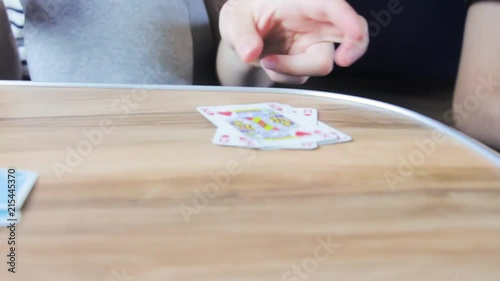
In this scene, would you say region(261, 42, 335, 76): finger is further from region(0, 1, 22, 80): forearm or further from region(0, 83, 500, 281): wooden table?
region(0, 1, 22, 80): forearm

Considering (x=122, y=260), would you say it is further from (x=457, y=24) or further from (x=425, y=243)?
(x=457, y=24)

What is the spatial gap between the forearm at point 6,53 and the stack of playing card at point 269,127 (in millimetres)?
495

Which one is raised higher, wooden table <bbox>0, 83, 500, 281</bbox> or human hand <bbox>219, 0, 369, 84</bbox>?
human hand <bbox>219, 0, 369, 84</bbox>

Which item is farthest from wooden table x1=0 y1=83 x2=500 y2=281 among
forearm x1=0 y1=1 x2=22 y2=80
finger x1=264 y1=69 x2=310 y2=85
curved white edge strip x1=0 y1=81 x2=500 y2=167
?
forearm x1=0 y1=1 x2=22 y2=80

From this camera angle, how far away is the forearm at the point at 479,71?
100 centimetres

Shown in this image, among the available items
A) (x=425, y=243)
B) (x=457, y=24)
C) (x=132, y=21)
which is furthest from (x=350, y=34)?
(x=457, y=24)

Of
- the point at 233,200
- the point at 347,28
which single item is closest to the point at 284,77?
the point at 347,28

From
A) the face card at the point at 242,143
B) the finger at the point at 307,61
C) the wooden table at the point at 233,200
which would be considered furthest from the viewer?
the finger at the point at 307,61

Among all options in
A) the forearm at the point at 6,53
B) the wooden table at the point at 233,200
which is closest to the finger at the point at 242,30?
the wooden table at the point at 233,200

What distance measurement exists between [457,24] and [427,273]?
118cm

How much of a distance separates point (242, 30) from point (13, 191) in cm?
37

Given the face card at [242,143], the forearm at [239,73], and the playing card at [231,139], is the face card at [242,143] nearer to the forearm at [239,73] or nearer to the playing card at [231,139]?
the playing card at [231,139]

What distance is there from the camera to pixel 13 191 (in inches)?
18.5

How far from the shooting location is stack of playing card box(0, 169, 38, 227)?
17.2 inches
